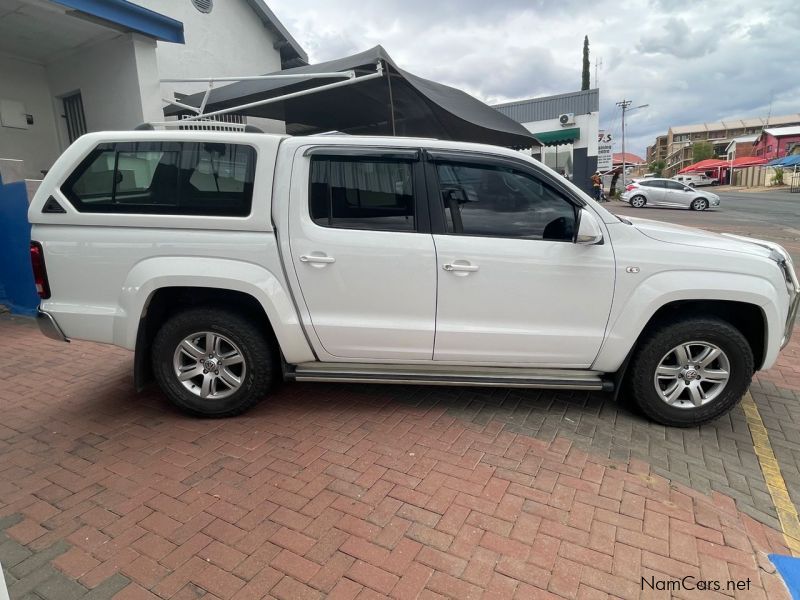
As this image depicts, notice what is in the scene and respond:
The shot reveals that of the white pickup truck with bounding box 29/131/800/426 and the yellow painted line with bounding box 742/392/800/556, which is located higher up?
the white pickup truck with bounding box 29/131/800/426

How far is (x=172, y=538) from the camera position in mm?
2418

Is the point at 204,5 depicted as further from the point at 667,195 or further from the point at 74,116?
the point at 667,195

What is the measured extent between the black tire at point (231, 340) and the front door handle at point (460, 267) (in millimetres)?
1370

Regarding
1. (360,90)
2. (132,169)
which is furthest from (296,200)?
(360,90)

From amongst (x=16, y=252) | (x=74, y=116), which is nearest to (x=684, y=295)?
(x=16, y=252)

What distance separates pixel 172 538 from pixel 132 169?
2.32 meters

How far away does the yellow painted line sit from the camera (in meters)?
2.49

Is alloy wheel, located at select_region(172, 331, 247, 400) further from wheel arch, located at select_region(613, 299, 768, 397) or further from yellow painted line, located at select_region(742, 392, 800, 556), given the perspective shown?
yellow painted line, located at select_region(742, 392, 800, 556)

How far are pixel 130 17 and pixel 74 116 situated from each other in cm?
269

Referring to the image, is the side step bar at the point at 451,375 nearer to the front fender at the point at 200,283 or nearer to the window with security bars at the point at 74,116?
the front fender at the point at 200,283

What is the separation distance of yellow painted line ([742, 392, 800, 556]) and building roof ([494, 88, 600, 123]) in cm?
2417

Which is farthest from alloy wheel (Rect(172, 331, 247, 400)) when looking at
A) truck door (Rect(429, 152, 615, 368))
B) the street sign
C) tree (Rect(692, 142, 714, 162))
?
tree (Rect(692, 142, 714, 162))

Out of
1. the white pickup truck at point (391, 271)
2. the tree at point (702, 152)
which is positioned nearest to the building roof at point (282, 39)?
the white pickup truck at point (391, 271)

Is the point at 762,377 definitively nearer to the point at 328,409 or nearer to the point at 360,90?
the point at 328,409
